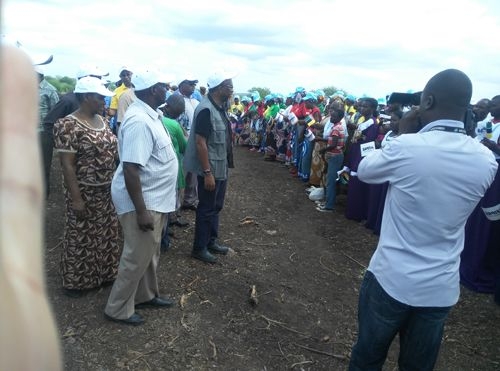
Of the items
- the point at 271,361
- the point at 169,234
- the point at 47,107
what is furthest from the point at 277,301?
the point at 47,107

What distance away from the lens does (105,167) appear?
3.31 m

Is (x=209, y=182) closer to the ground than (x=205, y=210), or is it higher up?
higher up

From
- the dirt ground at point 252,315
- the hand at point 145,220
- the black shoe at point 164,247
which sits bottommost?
the dirt ground at point 252,315

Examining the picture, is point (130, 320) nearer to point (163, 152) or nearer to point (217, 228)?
point (163, 152)

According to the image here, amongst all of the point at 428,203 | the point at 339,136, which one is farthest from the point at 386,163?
the point at 339,136

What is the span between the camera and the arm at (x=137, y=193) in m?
2.76

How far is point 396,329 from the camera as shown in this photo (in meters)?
1.97

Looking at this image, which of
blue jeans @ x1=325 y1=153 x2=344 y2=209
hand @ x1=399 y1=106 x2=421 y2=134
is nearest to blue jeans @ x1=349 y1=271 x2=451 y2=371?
hand @ x1=399 y1=106 x2=421 y2=134

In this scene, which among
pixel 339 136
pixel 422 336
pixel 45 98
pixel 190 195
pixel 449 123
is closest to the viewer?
pixel 449 123

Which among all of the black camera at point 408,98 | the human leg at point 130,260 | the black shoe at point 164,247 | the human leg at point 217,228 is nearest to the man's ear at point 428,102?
the black camera at point 408,98

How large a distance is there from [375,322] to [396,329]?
4.3 inches

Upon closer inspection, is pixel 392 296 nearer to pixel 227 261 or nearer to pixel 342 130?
pixel 227 261

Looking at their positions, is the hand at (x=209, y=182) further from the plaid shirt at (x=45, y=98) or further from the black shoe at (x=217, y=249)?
the plaid shirt at (x=45, y=98)

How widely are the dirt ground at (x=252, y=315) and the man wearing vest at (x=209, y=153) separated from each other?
17.2 inches
